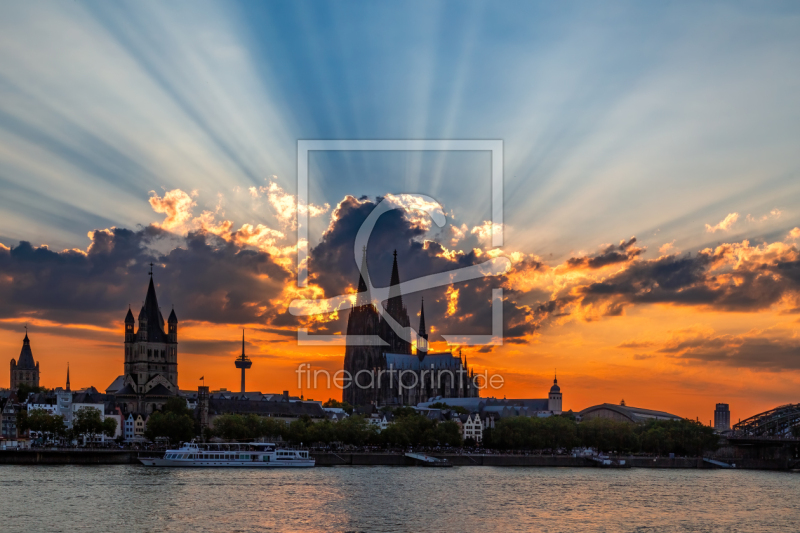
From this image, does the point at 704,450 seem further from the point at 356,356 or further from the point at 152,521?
the point at 152,521

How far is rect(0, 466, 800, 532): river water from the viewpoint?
5438 cm

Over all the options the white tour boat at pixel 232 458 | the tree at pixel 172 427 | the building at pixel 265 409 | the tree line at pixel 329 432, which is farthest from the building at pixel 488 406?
the white tour boat at pixel 232 458

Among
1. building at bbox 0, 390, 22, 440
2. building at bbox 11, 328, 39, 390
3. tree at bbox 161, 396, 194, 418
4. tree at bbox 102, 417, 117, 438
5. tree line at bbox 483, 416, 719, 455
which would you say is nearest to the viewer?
tree at bbox 102, 417, 117, 438

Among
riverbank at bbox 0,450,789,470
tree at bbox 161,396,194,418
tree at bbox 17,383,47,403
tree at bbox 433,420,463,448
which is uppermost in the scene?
tree at bbox 17,383,47,403

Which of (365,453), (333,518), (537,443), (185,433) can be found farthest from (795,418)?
(333,518)

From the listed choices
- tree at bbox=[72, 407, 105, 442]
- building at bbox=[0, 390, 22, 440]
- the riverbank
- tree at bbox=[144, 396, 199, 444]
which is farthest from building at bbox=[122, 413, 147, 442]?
the riverbank

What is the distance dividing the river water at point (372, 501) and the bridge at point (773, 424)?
60.9m

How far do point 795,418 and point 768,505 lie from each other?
300ft

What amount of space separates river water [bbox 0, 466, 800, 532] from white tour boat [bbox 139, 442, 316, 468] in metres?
5.20

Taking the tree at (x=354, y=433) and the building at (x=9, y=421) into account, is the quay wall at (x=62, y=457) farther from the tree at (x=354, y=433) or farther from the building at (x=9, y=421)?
the building at (x=9, y=421)

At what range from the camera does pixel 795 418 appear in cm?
15412

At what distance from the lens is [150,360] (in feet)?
496

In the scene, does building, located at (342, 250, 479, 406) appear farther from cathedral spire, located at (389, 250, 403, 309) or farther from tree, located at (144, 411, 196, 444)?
tree, located at (144, 411, 196, 444)

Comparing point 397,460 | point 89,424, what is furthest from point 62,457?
point 397,460
